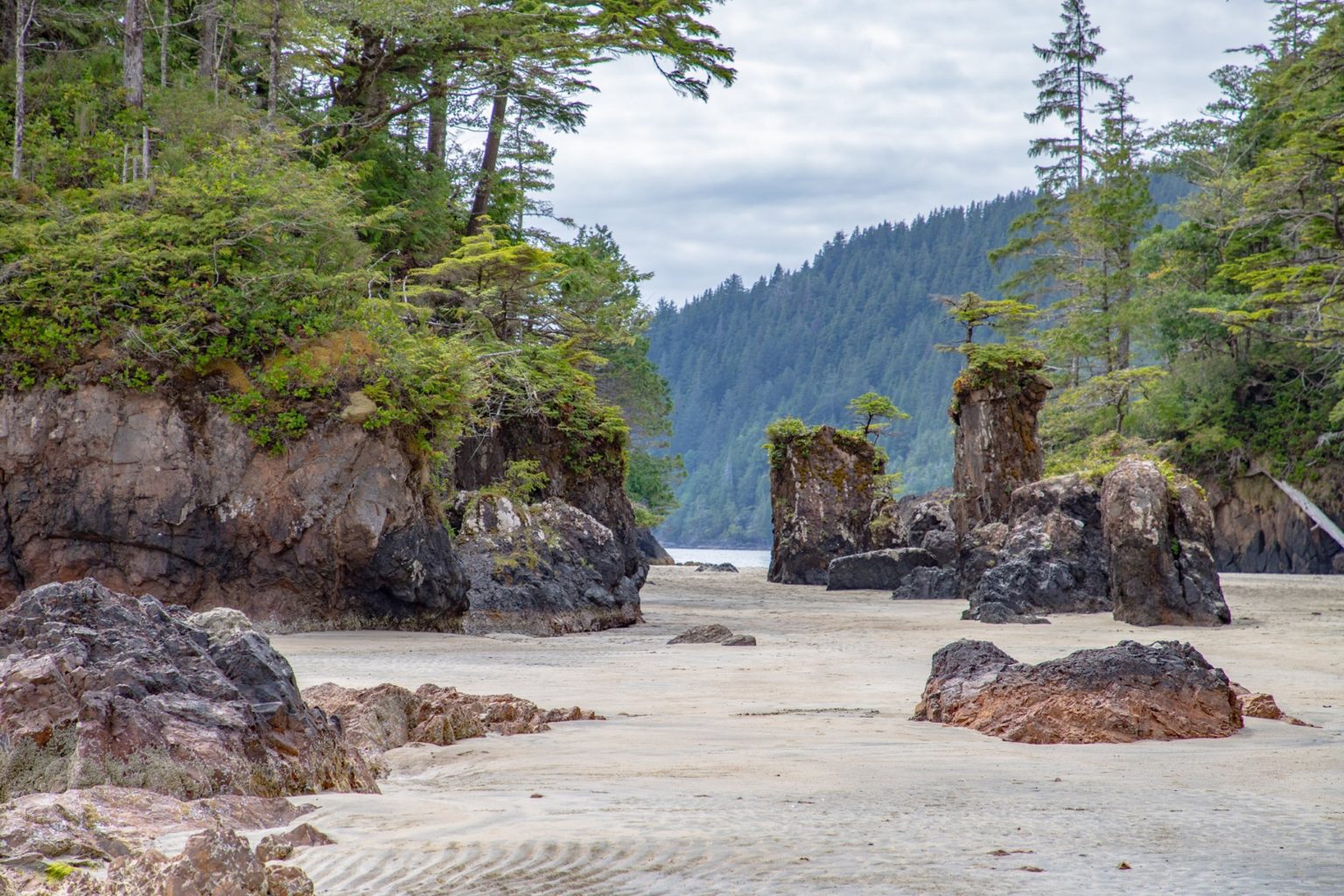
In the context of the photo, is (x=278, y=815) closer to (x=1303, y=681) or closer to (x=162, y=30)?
(x=1303, y=681)

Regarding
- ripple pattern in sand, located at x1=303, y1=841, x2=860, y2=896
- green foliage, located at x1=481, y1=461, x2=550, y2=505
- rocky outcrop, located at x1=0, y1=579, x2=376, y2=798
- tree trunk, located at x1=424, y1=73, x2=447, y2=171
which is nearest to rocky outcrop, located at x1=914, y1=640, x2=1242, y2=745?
ripple pattern in sand, located at x1=303, y1=841, x2=860, y2=896

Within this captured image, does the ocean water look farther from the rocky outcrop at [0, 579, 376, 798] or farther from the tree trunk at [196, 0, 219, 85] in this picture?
the rocky outcrop at [0, 579, 376, 798]

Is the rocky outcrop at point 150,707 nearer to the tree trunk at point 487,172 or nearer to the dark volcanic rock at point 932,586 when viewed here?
the dark volcanic rock at point 932,586

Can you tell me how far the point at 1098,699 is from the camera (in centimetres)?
601

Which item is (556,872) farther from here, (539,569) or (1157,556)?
(1157,556)

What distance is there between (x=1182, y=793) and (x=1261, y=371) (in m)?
36.7

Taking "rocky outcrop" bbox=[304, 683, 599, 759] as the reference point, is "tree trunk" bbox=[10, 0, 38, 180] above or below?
above

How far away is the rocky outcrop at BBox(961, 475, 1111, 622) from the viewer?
16.9 m

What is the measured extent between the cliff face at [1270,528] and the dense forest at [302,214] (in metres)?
22.0

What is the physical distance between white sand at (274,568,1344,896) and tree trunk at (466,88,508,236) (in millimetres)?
15466

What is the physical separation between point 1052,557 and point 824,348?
529ft

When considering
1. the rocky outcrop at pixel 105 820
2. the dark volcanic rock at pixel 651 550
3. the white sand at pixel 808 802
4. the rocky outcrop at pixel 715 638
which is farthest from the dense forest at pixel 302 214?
the dark volcanic rock at pixel 651 550

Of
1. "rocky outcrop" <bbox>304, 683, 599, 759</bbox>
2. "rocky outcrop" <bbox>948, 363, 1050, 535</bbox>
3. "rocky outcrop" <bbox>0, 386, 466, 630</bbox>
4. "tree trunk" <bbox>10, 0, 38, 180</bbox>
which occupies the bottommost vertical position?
"rocky outcrop" <bbox>304, 683, 599, 759</bbox>

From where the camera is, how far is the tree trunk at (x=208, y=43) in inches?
701
